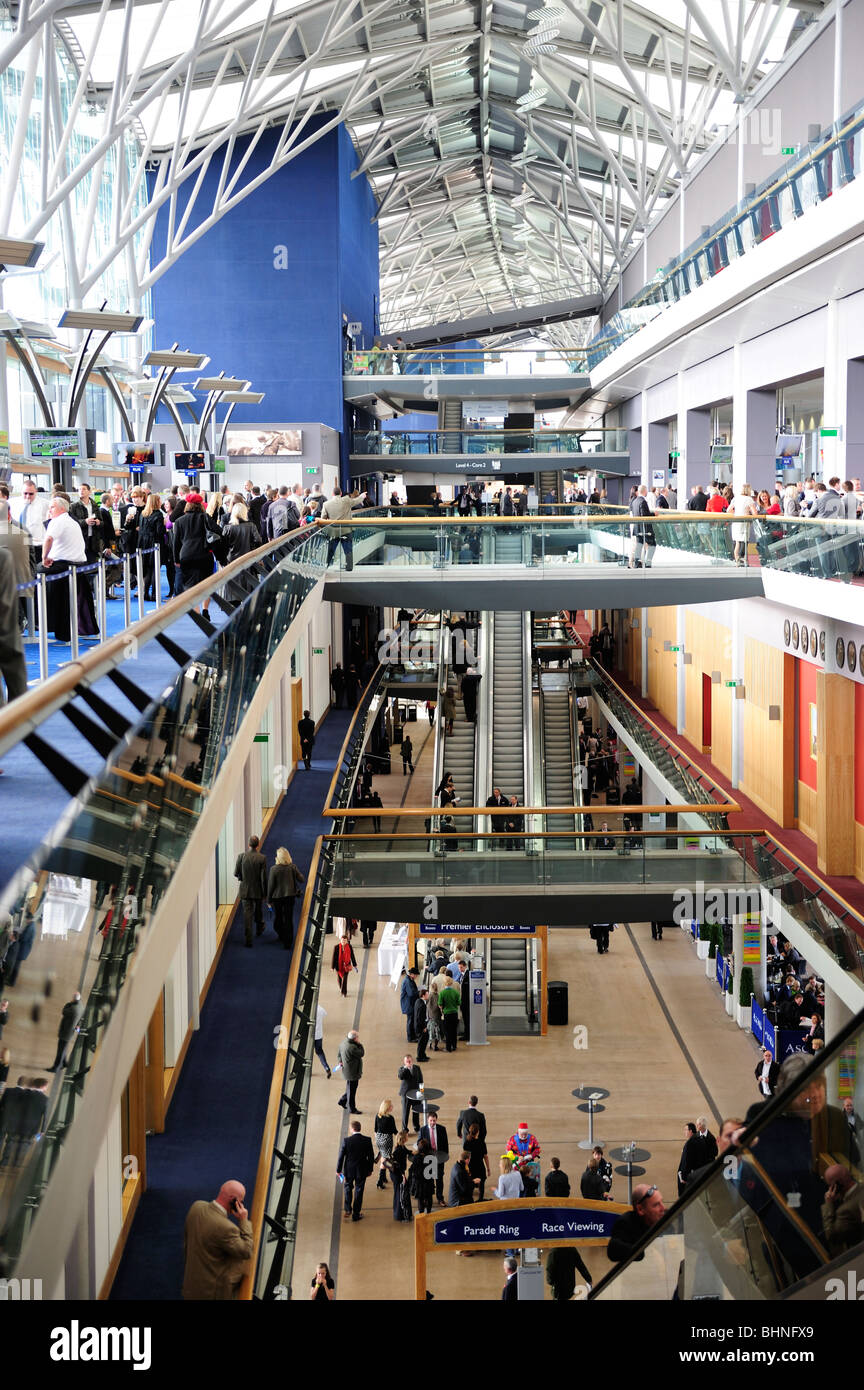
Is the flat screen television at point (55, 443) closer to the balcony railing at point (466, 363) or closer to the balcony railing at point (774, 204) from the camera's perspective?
the balcony railing at point (774, 204)

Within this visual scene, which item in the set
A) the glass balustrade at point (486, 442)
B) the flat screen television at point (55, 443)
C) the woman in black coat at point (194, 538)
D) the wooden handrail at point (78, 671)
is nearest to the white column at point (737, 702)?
the flat screen television at point (55, 443)

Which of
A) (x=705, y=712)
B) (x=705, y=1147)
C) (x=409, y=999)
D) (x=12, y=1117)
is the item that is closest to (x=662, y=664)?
(x=705, y=712)

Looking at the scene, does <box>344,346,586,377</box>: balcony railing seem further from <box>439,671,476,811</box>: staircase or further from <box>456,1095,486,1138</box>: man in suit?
<box>456,1095,486,1138</box>: man in suit

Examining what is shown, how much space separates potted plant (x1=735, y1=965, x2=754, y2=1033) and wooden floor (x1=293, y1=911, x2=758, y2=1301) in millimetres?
337

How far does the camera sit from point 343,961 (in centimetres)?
2527

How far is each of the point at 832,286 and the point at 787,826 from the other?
932 centimetres

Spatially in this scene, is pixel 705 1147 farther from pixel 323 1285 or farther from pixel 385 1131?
pixel 323 1285

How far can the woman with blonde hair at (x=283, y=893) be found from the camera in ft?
56.7

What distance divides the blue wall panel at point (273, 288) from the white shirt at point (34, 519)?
29044mm

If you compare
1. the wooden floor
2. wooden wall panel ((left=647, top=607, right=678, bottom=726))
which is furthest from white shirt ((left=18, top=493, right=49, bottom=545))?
wooden wall panel ((left=647, top=607, right=678, bottom=726))

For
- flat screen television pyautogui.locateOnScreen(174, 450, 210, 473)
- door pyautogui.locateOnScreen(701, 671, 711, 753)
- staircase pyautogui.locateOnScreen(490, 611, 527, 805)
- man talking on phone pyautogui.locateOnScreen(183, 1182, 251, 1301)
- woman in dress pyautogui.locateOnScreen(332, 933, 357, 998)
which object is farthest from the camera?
staircase pyautogui.locateOnScreen(490, 611, 527, 805)

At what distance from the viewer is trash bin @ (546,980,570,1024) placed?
949 inches
